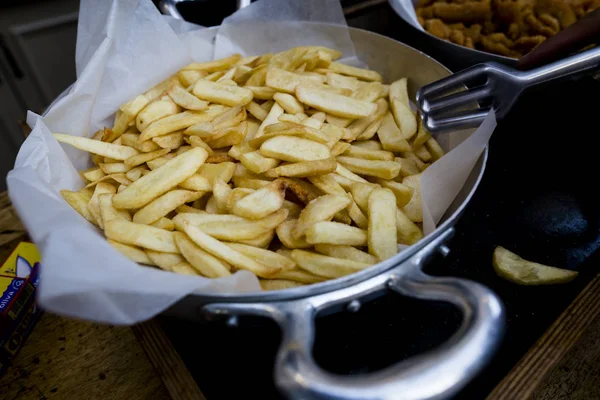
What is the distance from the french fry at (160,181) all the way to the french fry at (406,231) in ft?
1.22

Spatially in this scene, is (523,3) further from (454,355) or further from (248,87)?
(454,355)

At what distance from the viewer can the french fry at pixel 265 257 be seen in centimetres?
62

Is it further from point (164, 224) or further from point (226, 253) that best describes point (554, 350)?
point (164, 224)

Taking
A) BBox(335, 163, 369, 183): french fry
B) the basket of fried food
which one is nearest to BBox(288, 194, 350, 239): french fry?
BBox(335, 163, 369, 183): french fry

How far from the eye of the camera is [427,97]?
834 millimetres

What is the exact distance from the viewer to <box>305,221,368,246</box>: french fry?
618mm

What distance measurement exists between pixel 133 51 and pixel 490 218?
904 mm

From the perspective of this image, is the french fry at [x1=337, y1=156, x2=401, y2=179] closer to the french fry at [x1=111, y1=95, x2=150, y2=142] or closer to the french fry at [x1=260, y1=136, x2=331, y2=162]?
the french fry at [x1=260, y1=136, x2=331, y2=162]

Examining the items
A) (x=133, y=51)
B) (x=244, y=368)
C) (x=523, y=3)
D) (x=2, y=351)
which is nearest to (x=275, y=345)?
(x=244, y=368)

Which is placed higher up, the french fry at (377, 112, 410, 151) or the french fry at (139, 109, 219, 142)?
the french fry at (139, 109, 219, 142)

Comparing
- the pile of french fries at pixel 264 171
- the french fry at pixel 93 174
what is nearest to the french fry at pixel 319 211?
the pile of french fries at pixel 264 171

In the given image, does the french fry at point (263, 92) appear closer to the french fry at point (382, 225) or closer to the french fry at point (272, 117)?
the french fry at point (272, 117)

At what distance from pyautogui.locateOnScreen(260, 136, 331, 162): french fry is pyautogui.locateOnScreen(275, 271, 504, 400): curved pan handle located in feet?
1.28

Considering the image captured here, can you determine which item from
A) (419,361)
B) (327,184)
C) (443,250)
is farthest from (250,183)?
(419,361)
